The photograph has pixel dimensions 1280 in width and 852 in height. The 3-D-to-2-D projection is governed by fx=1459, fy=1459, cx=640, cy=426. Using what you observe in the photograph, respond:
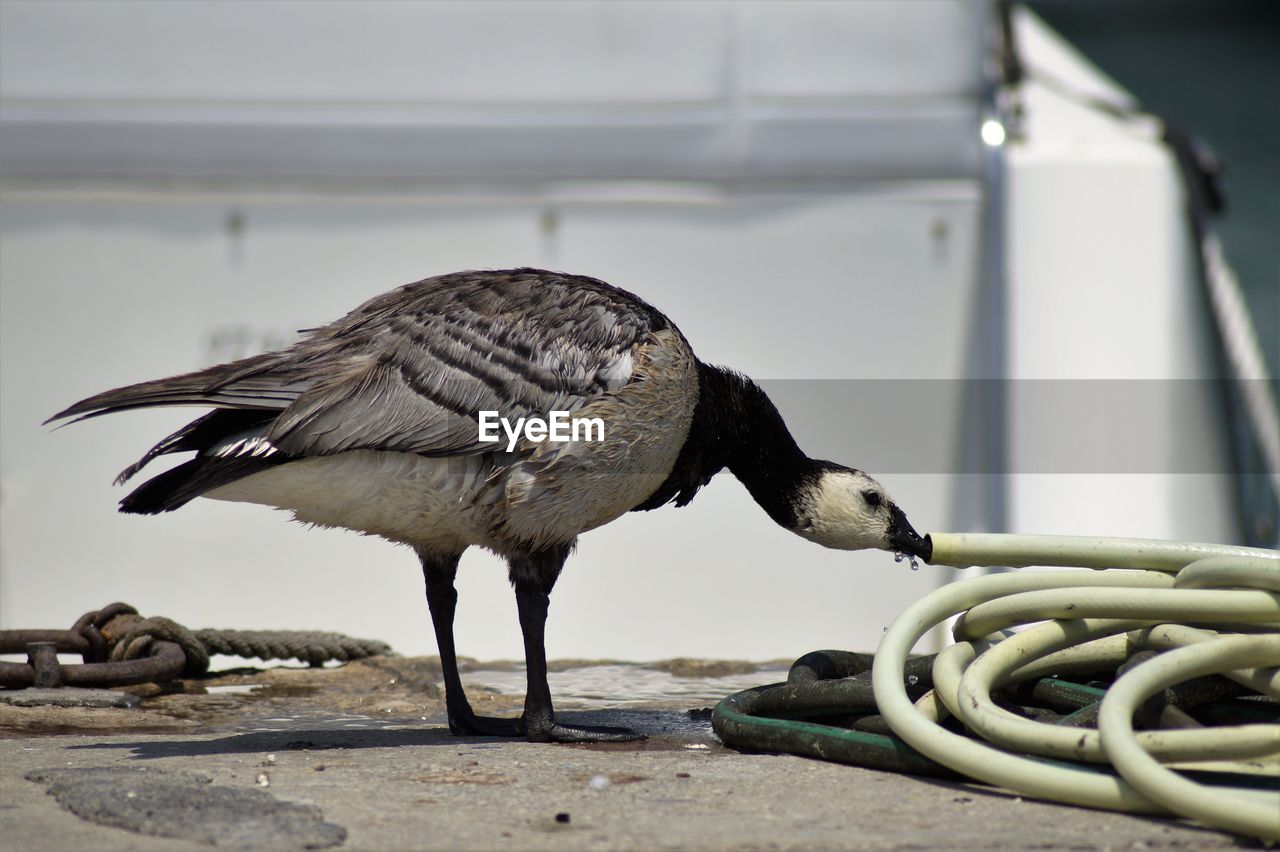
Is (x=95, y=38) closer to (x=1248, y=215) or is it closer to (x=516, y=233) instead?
(x=516, y=233)

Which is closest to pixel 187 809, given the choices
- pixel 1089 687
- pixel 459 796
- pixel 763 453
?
pixel 459 796

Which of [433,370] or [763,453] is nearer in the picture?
[433,370]

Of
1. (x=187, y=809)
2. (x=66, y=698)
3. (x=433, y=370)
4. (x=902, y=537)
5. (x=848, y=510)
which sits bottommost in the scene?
(x=187, y=809)

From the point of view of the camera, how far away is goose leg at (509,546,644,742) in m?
4.75

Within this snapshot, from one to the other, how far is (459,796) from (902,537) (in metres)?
2.31

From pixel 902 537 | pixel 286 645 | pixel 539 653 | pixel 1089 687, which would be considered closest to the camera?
pixel 1089 687

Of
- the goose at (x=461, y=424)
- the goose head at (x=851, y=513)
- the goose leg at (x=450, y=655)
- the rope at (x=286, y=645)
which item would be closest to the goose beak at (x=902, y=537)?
the goose head at (x=851, y=513)

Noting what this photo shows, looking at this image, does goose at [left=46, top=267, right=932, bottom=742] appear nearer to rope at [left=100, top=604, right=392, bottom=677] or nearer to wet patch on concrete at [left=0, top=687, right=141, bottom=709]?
wet patch on concrete at [left=0, top=687, right=141, bottom=709]

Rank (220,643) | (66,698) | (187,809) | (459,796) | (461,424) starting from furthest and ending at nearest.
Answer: (220,643)
(66,698)
(461,424)
(459,796)
(187,809)

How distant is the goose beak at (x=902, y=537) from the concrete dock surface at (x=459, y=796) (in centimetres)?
98

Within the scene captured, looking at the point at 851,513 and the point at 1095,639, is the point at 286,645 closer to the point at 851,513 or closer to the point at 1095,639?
the point at 851,513

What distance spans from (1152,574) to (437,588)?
95.6 inches

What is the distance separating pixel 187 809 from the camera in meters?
3.49

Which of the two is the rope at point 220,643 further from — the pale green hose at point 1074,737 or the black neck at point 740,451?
the pale green hose at point 1074,737
